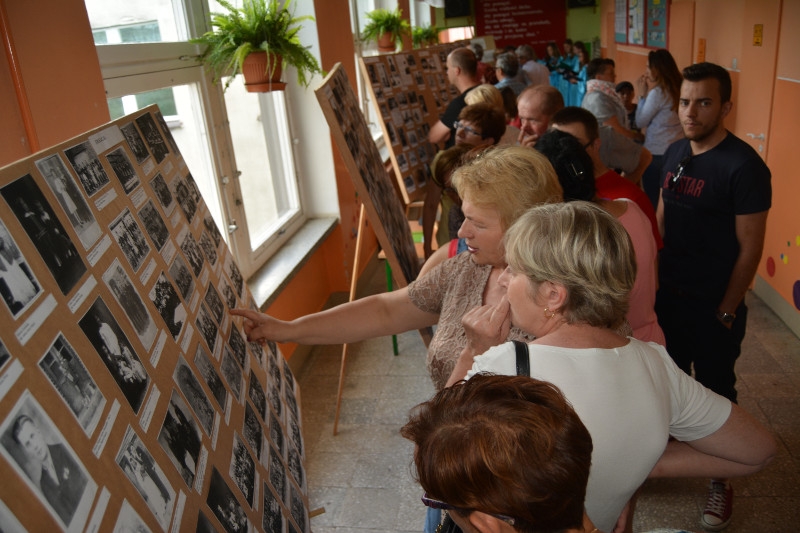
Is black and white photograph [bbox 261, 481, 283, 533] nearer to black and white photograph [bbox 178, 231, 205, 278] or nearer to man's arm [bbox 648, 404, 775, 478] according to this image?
black and white photograph [bbox 178, 231, 205, 278]

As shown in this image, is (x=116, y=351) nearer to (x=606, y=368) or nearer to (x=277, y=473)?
(x=277, y=473)

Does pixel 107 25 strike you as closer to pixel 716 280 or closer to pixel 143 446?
pixel 143 446

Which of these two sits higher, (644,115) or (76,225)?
(76,225)

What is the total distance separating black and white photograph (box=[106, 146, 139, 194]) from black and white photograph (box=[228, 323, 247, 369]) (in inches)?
16.3

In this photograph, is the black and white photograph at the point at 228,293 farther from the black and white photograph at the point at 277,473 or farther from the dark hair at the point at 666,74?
the dark hair at the point at 666,74

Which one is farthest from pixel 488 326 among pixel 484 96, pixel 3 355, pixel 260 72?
pixel 484 96

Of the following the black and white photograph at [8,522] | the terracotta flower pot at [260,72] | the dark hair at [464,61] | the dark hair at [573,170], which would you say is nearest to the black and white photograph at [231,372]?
the black and white photograph at [8,522]

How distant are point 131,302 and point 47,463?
1.20ft

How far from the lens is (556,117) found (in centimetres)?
276

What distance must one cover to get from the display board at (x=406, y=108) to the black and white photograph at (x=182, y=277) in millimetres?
2845

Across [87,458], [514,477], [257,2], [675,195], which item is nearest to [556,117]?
[675,195]

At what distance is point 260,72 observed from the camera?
10.3 feet

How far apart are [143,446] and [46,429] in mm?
182

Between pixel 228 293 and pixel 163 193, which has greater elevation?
pixel 163 193
